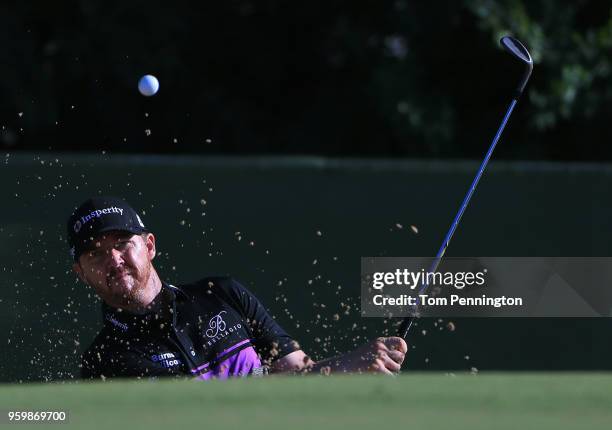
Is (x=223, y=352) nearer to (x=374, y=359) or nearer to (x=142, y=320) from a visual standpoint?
(x=142, y=320)

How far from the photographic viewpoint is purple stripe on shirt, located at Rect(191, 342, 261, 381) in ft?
15.3

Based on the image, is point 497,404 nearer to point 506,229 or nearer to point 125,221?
point 125,221

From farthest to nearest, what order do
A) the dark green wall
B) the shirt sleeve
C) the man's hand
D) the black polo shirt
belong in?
1. the dark green wall
2. the shirt sleeve
3. the black polo shirt
4. the man's hand

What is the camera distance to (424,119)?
9.80 meters

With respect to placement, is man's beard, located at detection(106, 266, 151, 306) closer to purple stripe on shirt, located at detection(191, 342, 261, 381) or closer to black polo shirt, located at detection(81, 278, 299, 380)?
black polo shirt, located at detection(81, 278, 299, 380)

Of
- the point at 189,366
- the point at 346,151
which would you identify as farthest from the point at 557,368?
the point at 346,151

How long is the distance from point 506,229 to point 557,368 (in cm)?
80

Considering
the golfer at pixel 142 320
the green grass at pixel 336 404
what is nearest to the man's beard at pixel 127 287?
the golfer at pixel 142 320

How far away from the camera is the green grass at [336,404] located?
101 inches

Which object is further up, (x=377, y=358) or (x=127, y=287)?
(x=127, y=287)

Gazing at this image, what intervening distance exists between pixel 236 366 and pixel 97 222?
711mm

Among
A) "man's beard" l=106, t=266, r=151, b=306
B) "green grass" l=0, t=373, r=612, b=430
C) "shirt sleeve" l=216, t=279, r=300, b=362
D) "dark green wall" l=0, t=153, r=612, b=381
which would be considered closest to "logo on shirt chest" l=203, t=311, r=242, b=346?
"shirt sleeve" l=216, t=279, r=300, b=362

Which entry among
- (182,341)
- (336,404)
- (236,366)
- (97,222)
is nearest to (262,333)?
(236,366)

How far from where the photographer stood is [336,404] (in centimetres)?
279
